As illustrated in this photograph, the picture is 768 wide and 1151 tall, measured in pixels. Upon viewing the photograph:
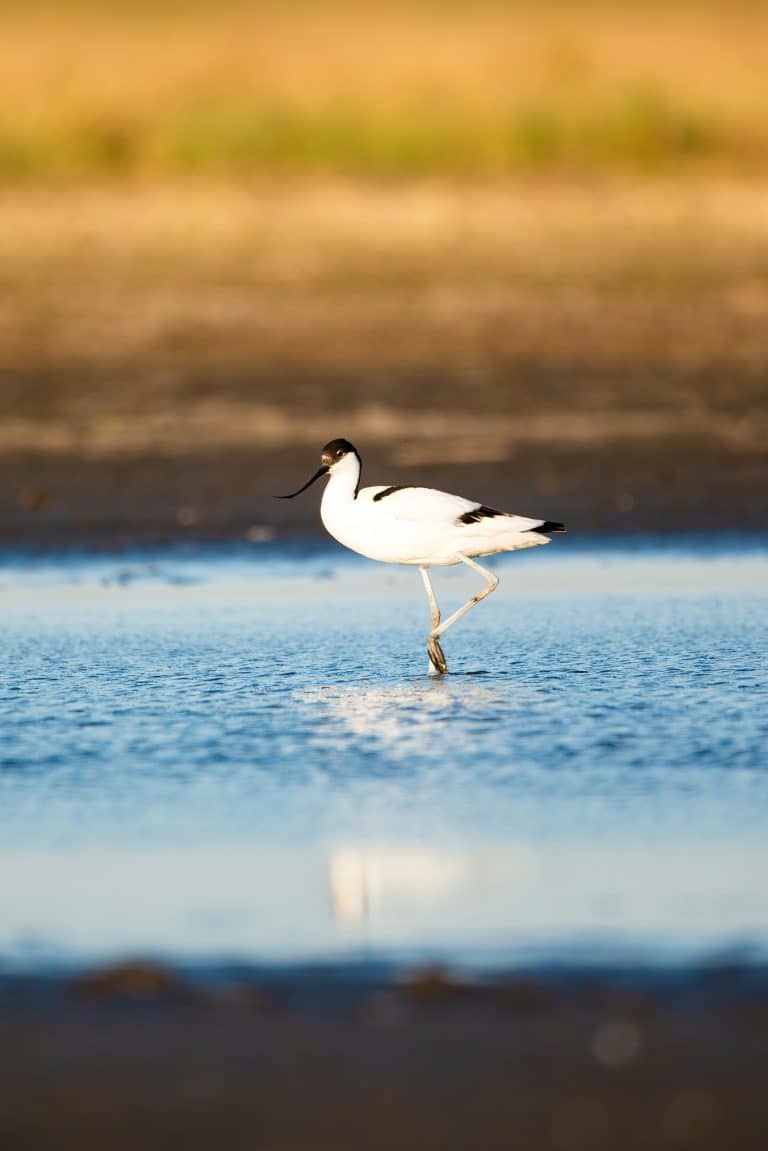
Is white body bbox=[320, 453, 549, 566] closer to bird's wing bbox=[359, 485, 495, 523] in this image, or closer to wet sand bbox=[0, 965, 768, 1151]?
bird's wing bbox=[359, 485, 495, 523]

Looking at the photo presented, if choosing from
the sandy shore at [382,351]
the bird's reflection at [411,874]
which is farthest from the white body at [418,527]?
the sandy shore at [382,351]

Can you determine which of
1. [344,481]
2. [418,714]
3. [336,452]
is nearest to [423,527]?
[344,481]

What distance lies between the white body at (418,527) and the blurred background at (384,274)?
11.4ft

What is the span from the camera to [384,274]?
19.9 meters

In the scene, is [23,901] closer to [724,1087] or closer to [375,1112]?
[375,1112]

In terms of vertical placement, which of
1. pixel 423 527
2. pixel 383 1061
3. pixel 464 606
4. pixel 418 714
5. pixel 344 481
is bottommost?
pixel 383 1061

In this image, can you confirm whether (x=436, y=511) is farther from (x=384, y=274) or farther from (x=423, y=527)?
(x=384, y=274)

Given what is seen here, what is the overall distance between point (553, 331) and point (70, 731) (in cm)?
1193

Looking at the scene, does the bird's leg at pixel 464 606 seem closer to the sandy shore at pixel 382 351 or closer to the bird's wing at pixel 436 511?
the bird's wing at pixel 436 511

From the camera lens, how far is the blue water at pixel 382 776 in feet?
16.0

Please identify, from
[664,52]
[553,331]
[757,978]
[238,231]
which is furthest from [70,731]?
[664,52]

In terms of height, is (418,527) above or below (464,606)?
above

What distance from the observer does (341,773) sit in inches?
253

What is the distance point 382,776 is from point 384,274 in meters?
13.9
